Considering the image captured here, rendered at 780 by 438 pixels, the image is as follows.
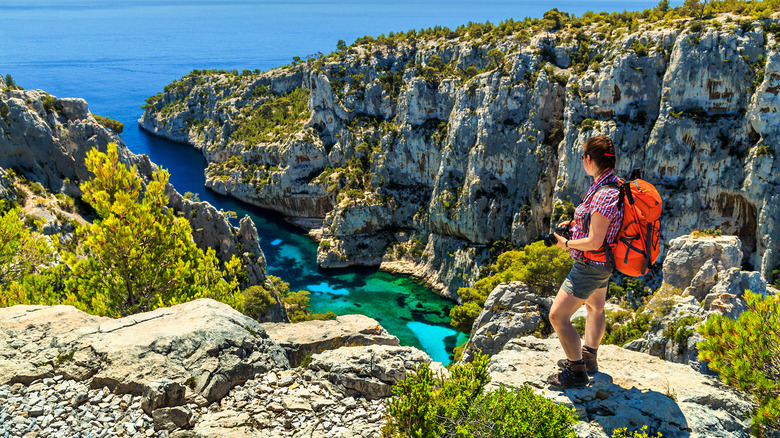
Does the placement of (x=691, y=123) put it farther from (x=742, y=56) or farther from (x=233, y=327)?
(x=233, y=327)

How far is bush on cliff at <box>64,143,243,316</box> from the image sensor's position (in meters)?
15.6

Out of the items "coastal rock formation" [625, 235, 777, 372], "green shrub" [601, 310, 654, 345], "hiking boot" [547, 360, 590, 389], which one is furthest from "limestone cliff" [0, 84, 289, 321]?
"hiking boot" [547, 360, 590, 389]

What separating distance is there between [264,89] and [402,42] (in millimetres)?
39936

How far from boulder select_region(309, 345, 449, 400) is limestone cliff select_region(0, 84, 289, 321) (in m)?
22.2

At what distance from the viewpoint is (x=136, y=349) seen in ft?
32.9

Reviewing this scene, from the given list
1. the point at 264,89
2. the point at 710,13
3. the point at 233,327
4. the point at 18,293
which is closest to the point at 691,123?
the point at 710,13

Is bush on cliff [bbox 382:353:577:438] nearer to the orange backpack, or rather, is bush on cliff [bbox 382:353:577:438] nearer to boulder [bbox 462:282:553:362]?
the orange backpack

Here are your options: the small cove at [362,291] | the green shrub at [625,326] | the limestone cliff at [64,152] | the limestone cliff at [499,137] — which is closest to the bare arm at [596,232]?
the green shrub at [625,326]

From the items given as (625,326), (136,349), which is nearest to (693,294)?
(625,326)

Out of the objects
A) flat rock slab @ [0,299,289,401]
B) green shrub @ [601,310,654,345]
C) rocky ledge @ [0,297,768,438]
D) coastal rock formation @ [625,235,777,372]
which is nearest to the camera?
rocky ledge @ [0,297,768,438]

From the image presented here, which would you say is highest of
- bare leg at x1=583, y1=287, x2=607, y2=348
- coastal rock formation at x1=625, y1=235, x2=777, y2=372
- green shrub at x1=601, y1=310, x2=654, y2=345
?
bare leg at x1=583, y1=287, x2=607, y2=348

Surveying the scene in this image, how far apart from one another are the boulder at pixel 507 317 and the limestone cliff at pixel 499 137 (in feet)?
86.1

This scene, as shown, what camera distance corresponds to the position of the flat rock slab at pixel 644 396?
7.61 meters

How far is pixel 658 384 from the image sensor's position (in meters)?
8.70
